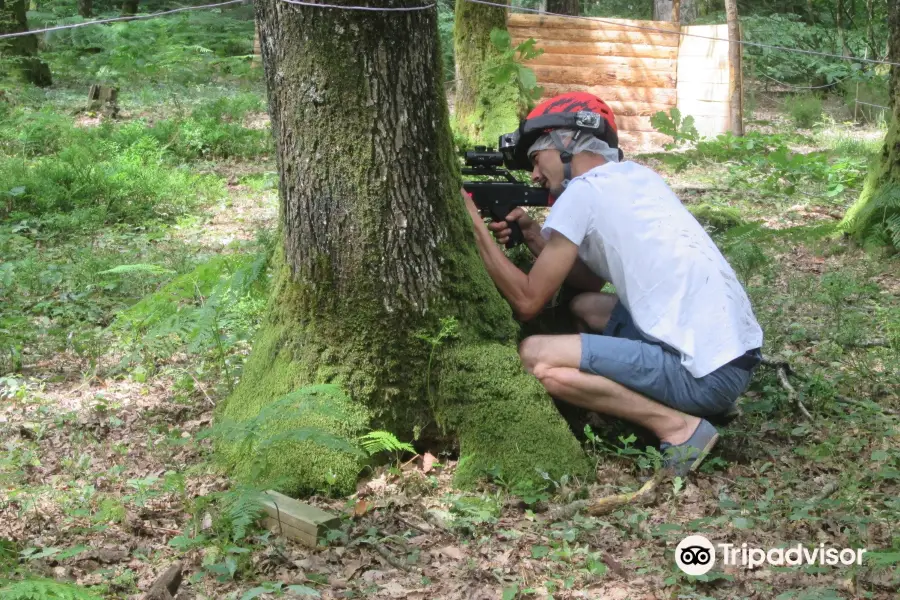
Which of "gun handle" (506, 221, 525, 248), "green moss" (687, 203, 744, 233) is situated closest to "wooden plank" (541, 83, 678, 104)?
"green moss" (687, 203, 744, 233)

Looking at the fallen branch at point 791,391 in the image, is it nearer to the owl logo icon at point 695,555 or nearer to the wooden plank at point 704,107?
the owl logo icon at point 695,555

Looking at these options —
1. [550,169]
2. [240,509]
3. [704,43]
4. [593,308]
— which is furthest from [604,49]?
[240,509]

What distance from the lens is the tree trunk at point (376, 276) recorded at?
11.2ft

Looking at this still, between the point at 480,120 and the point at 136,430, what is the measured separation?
23.1 ft

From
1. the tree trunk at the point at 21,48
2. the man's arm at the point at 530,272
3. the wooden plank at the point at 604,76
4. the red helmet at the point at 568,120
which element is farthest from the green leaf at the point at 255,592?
the tree trunk at the point at 21,48

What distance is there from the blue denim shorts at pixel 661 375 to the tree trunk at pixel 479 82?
663 cm

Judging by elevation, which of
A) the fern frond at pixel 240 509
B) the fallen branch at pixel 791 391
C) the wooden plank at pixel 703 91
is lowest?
the fallen branch at pixel 791 391

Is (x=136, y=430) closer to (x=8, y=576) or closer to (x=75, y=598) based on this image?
(x=8, y=576)

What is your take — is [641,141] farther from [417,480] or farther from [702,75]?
[417,480]

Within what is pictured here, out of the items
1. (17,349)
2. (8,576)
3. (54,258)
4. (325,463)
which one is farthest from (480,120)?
(8,576)

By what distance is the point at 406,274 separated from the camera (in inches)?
142

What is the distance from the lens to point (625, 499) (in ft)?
11.3

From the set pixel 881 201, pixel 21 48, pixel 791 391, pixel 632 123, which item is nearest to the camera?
pixel 791 391

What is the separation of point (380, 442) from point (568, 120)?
1.83 meters
